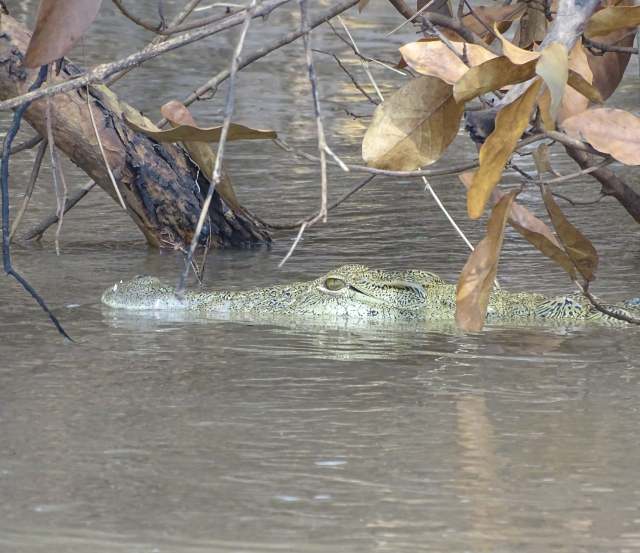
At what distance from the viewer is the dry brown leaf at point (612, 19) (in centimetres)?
399

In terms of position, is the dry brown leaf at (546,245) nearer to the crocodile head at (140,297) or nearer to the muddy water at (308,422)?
the muddy water at (308,422)

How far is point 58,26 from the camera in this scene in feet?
11.6

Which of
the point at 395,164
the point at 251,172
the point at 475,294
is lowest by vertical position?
the point at 251,172

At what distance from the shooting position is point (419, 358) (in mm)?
5605

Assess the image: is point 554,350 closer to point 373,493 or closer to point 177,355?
point 177,355

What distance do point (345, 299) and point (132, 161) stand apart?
6.05 ft

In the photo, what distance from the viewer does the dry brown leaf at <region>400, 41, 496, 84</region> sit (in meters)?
3.65

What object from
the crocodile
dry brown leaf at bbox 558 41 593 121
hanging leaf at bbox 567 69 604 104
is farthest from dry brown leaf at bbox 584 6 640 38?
the crocodile

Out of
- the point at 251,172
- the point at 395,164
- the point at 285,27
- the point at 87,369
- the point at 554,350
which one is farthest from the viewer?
the point at 285,27

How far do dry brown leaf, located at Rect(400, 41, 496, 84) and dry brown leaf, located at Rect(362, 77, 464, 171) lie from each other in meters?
0.13

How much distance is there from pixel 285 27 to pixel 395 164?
14380 millimetres

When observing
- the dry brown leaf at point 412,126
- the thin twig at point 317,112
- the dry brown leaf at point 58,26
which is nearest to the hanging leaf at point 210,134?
the dry brown leaf at point 412,126

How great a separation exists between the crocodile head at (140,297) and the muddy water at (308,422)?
72 mm

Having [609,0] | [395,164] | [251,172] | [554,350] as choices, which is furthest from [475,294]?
[251,172]
